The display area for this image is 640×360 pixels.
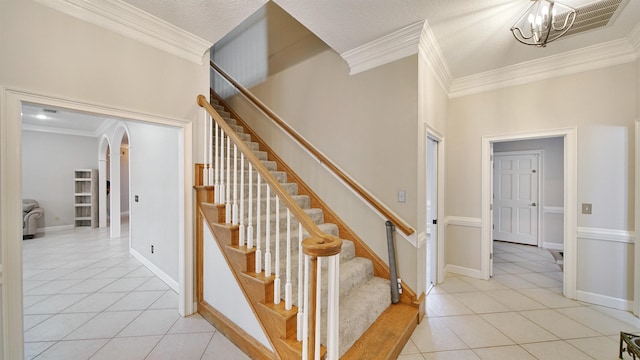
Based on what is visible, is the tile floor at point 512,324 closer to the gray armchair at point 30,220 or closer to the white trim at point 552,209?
the white trim at point 552,209

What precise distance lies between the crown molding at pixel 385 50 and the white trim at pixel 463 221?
7.72 ft

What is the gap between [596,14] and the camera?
202cm

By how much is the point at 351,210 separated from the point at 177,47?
95.9 inches

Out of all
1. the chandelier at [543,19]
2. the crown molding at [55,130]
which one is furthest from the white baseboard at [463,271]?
the crown molding at [55,130]

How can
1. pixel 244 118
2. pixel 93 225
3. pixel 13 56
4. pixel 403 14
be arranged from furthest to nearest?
pixel 93 225 < pixel 244 118 < pixel 403 14 < pixel 13 56

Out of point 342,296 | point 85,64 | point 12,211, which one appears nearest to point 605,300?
point 342,296

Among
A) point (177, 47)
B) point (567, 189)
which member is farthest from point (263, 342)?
point (567, 189)

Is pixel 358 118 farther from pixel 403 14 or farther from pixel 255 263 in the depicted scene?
pixel 255 263

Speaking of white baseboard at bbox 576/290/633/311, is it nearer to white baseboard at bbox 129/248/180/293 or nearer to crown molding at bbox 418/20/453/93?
crown molding at bbox 418/20/453/93

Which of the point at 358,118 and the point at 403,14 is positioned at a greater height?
the point at 403,14

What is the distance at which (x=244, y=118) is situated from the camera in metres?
3.89

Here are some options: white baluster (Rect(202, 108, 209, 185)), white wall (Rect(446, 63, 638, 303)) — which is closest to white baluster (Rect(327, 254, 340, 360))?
white baluster (Rect(202, 108, 209, 185))

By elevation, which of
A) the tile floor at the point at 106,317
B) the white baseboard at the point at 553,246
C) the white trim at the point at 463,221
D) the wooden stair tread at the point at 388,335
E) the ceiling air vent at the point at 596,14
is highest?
the ceiling air vent at the point at 596,14

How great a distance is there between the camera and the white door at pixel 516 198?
4.88 meters
